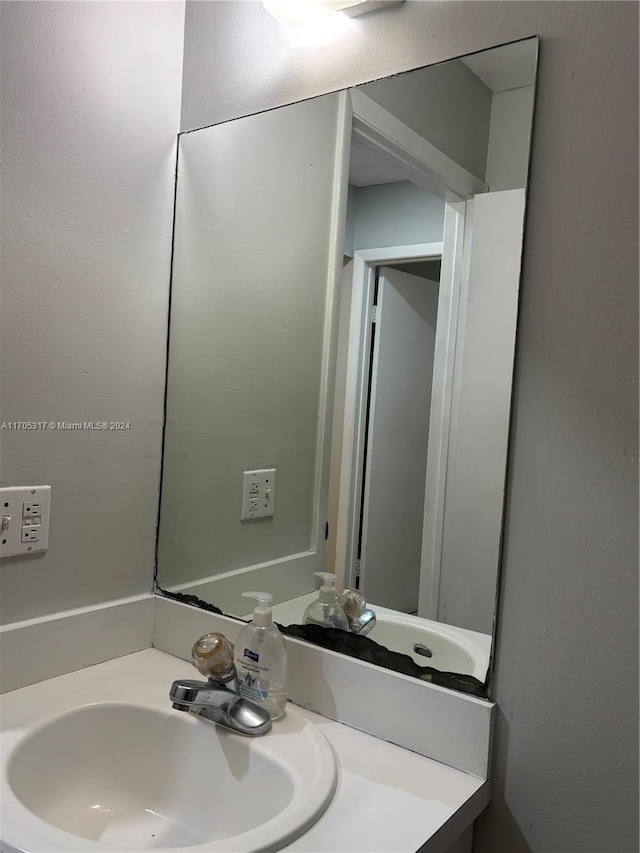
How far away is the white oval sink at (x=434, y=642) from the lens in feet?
2.95

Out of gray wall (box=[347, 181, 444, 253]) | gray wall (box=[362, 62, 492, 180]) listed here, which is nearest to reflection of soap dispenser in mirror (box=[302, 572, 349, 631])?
gray wall (box=[347, 181, 444, 253])

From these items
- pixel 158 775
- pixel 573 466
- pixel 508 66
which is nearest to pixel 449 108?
pixel 508 66

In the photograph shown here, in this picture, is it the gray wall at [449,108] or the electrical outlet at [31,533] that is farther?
the electrical outlet at [31,533]

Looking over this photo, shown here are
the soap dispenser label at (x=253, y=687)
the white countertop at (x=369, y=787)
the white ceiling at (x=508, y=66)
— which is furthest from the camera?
the soap dispenser label at (x=253, y=687)

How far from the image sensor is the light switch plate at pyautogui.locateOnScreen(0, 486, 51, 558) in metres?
1.01

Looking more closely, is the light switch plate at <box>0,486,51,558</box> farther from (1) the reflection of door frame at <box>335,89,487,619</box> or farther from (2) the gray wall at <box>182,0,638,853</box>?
(2) the gray wall at <box>182,0,638,853</box>

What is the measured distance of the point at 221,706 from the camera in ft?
3.05

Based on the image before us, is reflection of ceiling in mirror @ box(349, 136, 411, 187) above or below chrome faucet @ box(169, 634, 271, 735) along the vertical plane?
above

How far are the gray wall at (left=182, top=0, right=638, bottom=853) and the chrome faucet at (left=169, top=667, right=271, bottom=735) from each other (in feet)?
1.07

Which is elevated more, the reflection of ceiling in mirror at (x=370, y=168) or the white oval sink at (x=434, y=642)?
the reflection of ceiling in mirror at (x=370, y=168)

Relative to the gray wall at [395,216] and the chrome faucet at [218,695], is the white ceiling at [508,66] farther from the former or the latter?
the chrome faucet at [218,695]

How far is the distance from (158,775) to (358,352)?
0.71 meters

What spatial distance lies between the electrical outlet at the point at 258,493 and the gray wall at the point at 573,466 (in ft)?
1.48

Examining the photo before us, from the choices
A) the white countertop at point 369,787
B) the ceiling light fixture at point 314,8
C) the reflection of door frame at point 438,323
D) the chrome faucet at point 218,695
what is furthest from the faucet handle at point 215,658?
the ceiling light fixture at point 314,8
